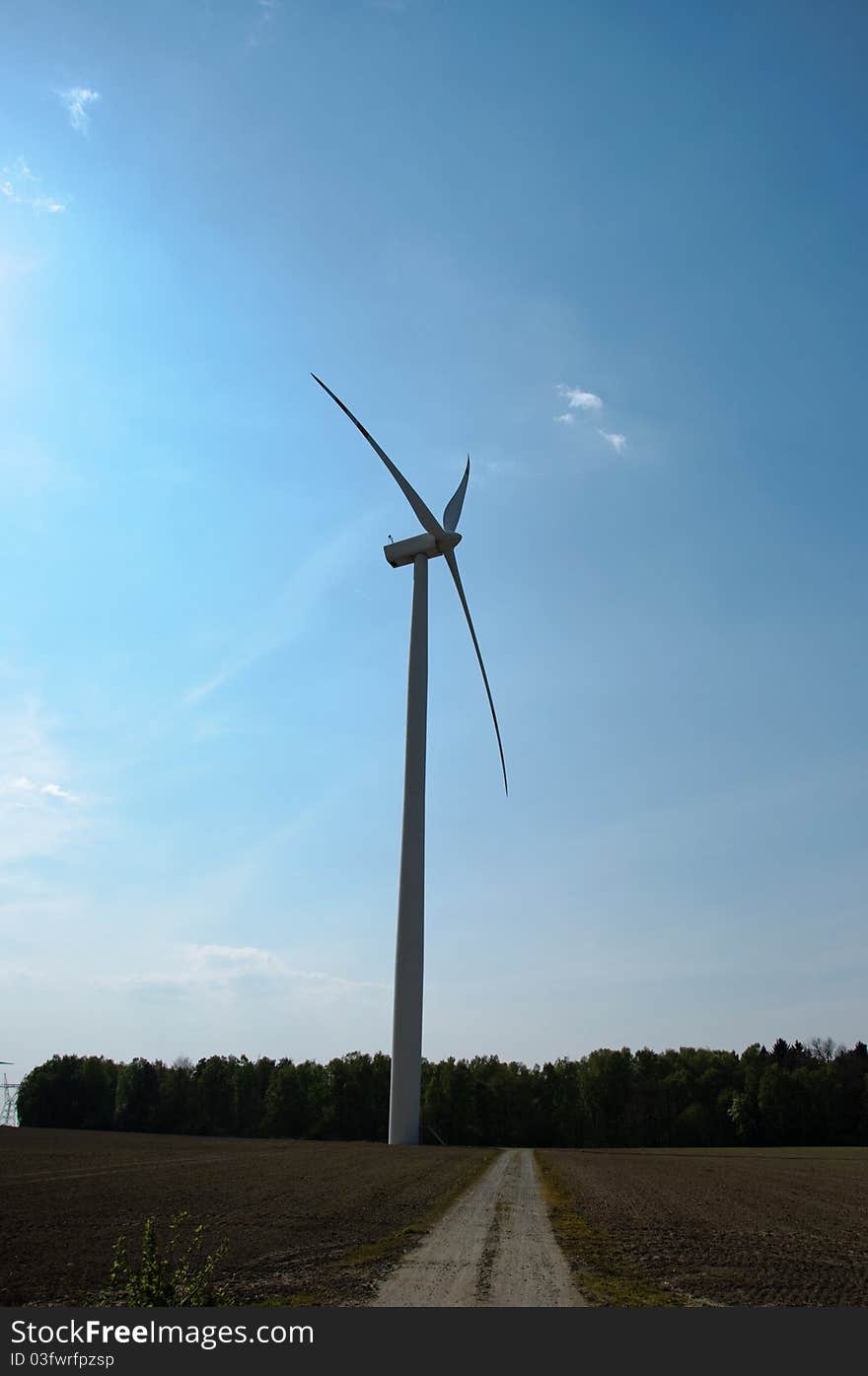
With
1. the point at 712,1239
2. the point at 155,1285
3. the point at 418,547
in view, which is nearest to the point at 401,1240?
the point at 712,1239

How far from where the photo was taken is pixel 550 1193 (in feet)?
91.3

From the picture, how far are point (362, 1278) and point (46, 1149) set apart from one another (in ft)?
137

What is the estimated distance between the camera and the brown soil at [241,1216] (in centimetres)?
1376

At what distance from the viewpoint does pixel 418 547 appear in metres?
62.3

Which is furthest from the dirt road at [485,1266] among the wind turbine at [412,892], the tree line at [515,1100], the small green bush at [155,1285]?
the tree line at [515,1100]

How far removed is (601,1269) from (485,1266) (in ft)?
6.04

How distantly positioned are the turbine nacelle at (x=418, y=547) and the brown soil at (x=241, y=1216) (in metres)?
37.2

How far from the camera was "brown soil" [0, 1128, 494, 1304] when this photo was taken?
13758 mm

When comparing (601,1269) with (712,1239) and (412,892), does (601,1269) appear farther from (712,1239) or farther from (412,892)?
(412,892)

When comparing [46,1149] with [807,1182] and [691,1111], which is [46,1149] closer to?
[807,1182]

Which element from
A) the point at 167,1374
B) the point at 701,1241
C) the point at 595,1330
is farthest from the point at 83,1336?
the point at 701,1241

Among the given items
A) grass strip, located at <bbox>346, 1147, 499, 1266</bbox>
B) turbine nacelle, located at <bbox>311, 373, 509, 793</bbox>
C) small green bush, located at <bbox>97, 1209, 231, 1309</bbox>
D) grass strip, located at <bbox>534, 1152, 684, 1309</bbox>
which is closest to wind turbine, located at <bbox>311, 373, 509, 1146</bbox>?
turbine nacelle, located at <bbox>311, 373, 509, 793</bbox>

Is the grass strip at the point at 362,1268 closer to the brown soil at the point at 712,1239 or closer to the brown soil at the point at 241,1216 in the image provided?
the brown soil at the point at 241,1216

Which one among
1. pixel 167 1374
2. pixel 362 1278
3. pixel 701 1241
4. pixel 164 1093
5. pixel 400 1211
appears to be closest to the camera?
pixel 167 1374
